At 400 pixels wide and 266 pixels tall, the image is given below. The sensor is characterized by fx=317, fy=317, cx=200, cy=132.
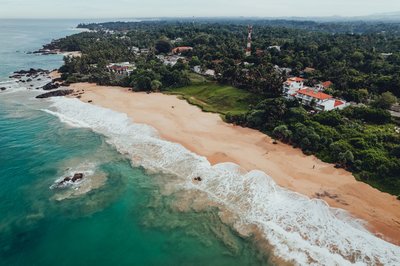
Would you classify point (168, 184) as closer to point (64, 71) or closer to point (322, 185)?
point (322, 185)

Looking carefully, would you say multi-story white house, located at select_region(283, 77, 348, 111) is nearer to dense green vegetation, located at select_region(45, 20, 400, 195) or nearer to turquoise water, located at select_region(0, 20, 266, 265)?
dense green vegetation, located at select_region(45, 20, 400, 195)

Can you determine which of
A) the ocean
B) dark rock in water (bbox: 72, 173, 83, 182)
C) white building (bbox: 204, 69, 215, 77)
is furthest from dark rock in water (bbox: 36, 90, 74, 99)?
dark rock in water (bbox: 72, 173, 83, 182)

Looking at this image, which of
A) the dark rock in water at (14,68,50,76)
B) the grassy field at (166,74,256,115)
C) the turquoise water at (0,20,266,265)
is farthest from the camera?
the dark rock in water at (14,68,50,76)

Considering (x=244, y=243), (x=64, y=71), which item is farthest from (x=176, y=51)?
(x=244, y=243)

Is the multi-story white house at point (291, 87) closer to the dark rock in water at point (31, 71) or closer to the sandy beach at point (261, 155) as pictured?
the sandy beach at point (261, 155)

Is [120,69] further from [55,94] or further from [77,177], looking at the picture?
[77,177]
